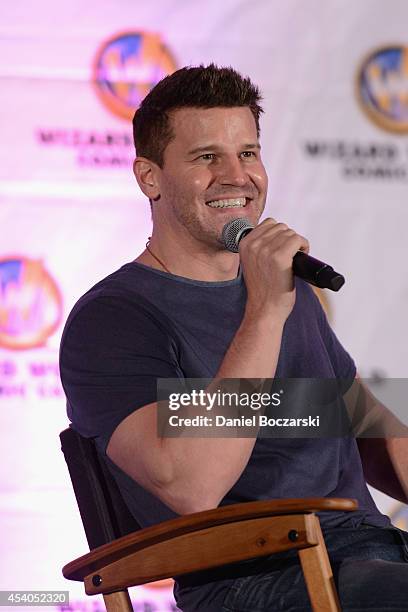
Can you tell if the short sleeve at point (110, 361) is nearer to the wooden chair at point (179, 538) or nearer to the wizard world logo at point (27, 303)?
the wooden chair at point (179, 538)

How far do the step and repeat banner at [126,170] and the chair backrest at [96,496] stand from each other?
714 mm

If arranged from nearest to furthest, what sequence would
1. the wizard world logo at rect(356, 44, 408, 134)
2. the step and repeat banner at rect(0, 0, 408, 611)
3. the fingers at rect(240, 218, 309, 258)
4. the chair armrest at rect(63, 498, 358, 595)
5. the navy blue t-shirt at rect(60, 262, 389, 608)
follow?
1. the chair armrest at rect(63, 498, 358, 595)
2. the fingers at rect(240, 218, 309, 258)
3. the navy blue t-shirt at rect(60, 262, 389, 608)
4. the step and repeat banner at rect(0, 0, 408, 611)
5. the wizard world logo at rect(356, 44, 408, 134)

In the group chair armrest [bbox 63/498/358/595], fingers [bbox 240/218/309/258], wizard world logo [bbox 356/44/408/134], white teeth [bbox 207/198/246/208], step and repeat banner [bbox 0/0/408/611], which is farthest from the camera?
wizard world logo [bbox 356/44/408/134]

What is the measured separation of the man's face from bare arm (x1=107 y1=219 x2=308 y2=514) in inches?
10.0

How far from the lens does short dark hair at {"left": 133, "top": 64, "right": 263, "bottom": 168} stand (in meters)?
1.72

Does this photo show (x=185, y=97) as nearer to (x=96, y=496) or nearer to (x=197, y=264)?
(x=197, y=264)

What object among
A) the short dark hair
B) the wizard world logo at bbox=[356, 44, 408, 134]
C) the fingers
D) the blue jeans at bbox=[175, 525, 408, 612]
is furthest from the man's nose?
the wizard world logo at bbox=[356, 44, 408, 134]

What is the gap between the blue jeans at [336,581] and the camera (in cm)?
128

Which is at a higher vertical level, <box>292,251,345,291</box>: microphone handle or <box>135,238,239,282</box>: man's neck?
<box>135,238,239,282</box>: man's neck

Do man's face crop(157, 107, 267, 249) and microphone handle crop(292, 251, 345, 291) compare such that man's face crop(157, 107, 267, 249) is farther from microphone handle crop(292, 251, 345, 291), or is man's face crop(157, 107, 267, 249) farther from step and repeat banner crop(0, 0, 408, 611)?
step and repeat banner crop(0, 0, 408, 611)

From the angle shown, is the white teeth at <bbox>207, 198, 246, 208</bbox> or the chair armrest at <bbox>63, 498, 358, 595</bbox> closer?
the chair armrest at <bbox>63, 498, 358, 595</bbox>

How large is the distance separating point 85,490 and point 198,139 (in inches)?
23.7

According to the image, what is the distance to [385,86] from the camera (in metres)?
2.47

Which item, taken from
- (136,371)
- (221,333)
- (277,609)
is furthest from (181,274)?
(277,609)
